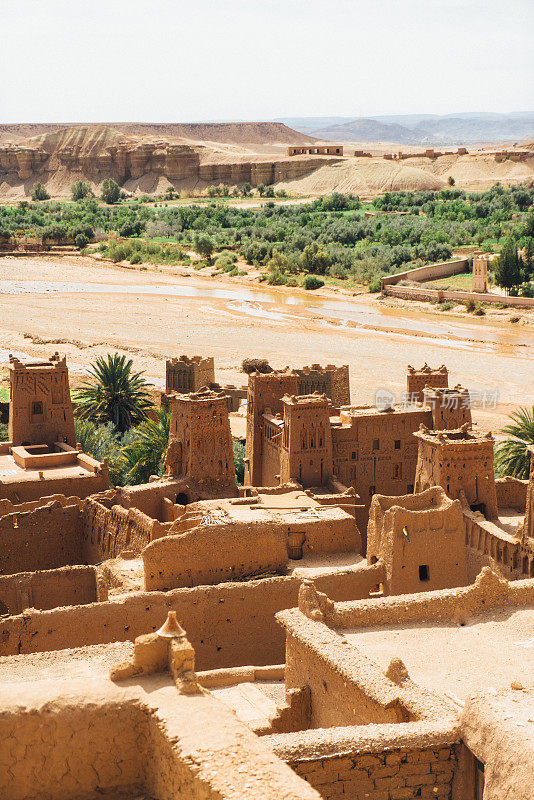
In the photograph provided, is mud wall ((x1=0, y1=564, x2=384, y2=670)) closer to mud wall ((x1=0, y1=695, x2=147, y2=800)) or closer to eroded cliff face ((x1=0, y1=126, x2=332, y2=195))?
mud wall ((x1=0, y1=695, x2=147, y2=800))

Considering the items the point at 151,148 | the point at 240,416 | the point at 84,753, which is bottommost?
the point at 240,416

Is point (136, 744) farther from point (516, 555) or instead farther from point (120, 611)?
point (516, 555)

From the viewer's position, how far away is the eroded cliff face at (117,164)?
156 meters

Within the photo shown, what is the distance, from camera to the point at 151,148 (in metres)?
166

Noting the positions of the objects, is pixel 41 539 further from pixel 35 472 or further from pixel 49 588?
pixel 35 472

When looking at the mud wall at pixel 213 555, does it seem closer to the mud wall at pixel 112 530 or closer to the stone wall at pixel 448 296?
the mud wall at pixel 112 530

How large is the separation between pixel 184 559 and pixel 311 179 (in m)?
133

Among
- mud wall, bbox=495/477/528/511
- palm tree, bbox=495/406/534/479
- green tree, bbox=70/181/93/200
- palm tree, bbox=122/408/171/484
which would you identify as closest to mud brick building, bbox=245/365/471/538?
mud wall, bbox=495/477/528/511

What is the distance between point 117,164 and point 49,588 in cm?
15695

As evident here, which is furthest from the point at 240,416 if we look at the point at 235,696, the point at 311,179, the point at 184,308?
the point at 311,179

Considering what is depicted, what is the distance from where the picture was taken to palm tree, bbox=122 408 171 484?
89.0 ft

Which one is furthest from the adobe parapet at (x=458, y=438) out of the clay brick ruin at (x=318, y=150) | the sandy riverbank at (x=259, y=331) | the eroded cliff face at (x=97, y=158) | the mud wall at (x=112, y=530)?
the clay brick ruin at (x=318, y=150)

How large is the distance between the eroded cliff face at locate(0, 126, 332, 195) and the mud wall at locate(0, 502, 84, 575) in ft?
443

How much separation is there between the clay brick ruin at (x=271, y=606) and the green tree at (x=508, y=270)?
38607 millimetres
